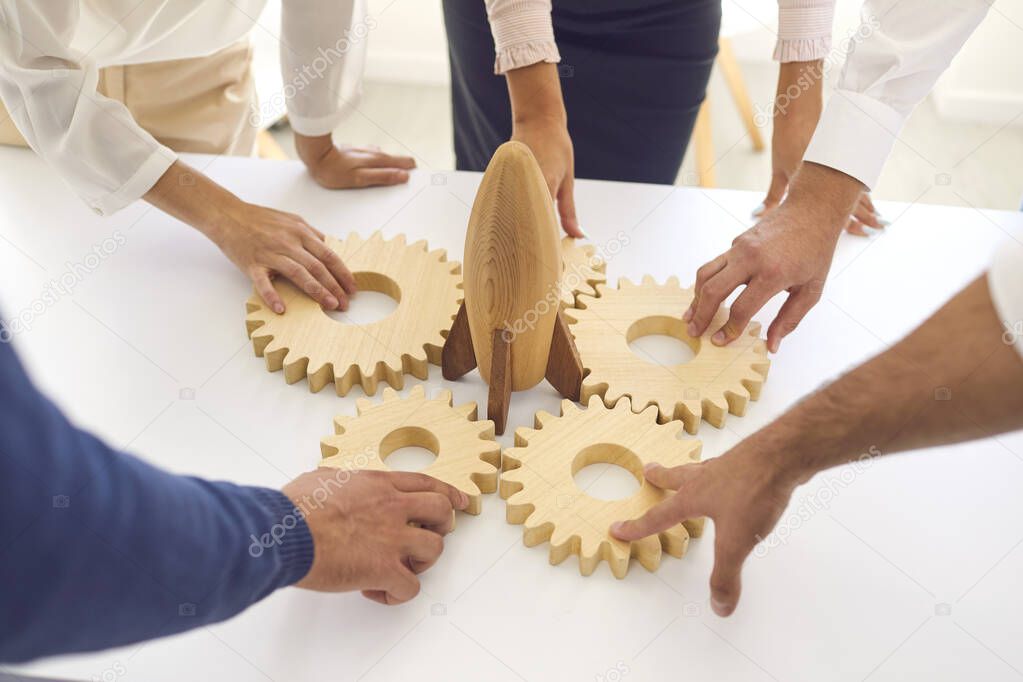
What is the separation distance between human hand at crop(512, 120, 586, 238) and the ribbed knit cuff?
0.61m

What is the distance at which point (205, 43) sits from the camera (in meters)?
1.45

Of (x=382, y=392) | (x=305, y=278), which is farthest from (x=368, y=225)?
(x=382, y=392)

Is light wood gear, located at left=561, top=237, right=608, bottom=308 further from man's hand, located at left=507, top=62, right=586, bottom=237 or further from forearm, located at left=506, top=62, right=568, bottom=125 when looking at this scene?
forearm, located at left=506, top=62, right=568, bottom=125

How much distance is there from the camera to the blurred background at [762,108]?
290 centimetres

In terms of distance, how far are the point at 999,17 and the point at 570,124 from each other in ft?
7.10

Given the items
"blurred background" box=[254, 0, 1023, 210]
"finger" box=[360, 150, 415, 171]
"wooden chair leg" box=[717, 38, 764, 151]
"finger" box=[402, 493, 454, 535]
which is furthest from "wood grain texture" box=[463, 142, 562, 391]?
"wooden chair leg" box=[717, 38, 764, 151]

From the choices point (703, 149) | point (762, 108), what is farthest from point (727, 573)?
point (762, 108)

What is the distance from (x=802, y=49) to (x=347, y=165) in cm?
74

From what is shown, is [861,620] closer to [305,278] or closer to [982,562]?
[982,562]

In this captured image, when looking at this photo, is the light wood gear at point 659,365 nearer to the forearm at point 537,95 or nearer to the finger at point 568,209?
the finger at point 568,209

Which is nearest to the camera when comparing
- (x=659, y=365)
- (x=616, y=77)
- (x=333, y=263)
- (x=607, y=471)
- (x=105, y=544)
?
(x=105, y=544)

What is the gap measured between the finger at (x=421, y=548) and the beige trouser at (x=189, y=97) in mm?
1099

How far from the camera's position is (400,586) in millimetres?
861

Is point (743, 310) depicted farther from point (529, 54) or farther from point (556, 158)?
point (529, 54)
